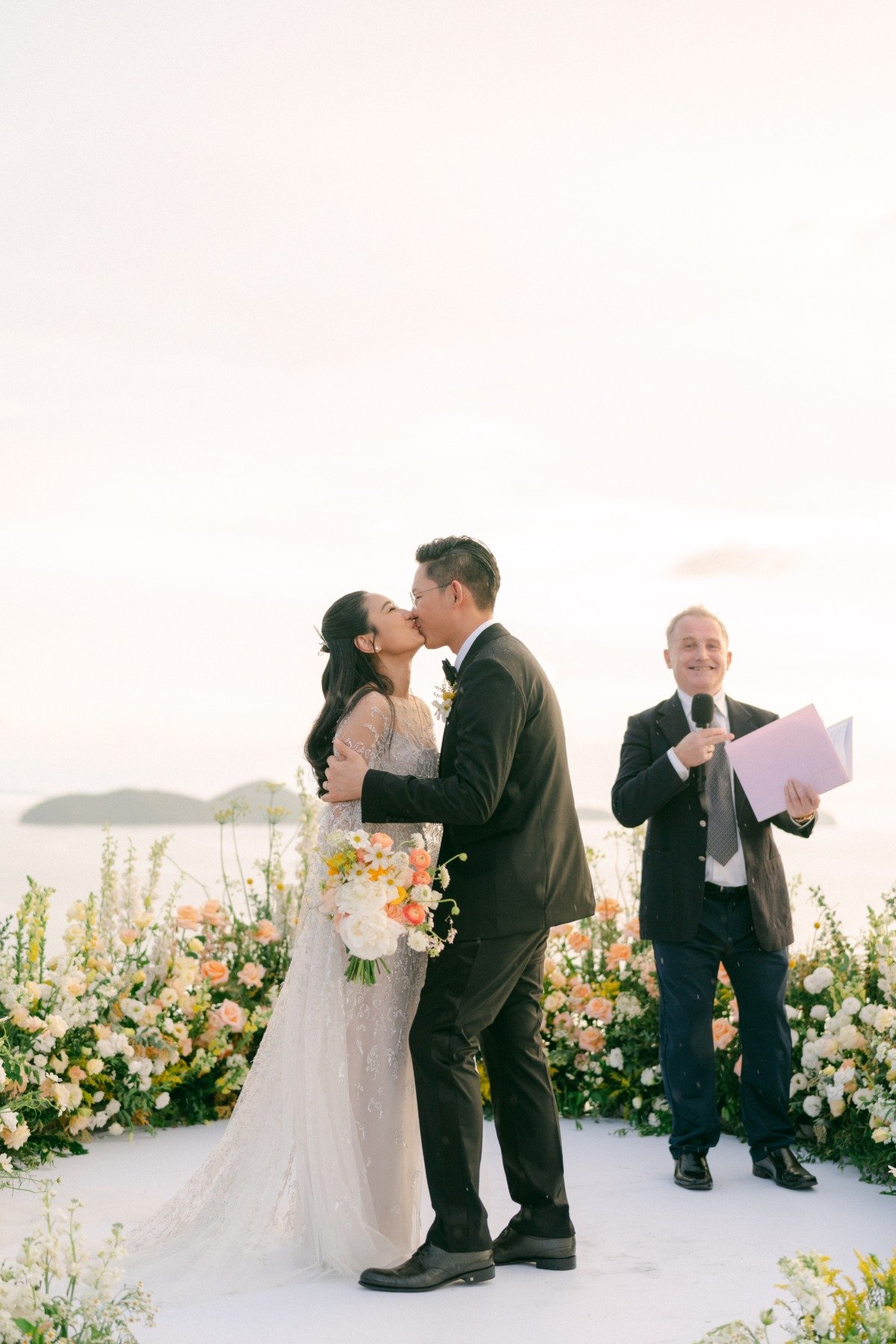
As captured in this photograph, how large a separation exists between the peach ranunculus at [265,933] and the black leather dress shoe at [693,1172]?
8.42 feet

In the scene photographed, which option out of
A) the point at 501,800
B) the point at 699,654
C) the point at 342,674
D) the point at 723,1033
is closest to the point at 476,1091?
the point at 501,800

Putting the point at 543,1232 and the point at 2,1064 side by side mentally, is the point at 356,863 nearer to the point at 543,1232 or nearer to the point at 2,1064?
the point at 543,1232

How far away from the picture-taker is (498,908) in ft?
13.6

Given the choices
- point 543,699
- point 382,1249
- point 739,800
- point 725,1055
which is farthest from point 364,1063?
point 725,1055

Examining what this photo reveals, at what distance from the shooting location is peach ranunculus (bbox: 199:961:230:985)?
6770 mm

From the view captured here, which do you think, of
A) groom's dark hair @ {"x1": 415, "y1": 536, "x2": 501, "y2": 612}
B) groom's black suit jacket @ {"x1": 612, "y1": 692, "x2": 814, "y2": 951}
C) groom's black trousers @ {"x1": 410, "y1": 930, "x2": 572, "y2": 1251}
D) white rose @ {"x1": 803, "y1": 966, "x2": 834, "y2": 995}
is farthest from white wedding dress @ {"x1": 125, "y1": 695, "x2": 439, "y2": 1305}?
white rose @ {"x1": 803, "y1": 966, "x2": 834, "y2": 995}

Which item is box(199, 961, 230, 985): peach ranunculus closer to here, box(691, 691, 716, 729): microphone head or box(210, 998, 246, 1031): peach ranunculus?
box(210, 998, 246, 1031): peach ranunculus

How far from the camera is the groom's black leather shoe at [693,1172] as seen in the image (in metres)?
5.31

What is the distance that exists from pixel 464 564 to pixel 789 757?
62.9 inches

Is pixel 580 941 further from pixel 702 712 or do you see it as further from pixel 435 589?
pixel 435 589

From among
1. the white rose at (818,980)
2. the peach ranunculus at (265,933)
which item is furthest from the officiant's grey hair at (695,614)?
the peach ranunculus at (265,933)

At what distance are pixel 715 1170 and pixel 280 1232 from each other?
203 cm

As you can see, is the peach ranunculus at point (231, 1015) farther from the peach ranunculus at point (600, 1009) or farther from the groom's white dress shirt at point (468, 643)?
the groom's white dress shirt at point (468, 643)

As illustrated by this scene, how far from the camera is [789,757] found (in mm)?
5117
